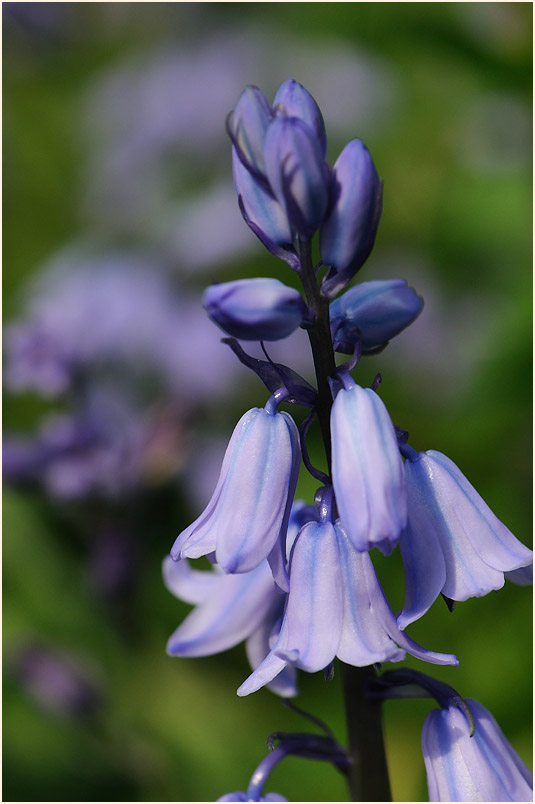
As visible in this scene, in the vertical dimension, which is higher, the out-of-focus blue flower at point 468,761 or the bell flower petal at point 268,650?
the bell flower petal at point 268,650

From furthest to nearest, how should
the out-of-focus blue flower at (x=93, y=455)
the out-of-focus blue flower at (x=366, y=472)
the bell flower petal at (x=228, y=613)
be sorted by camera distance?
the out-of-focus blue flower at (x=93, y=455)
the bell flower petal at (x=228, y=613)
the out-of-focus blue flower at (x=366, y=472)

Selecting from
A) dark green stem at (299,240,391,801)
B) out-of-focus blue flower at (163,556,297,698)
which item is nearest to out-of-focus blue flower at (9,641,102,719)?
out-of-focus blue flower at (163,556,297,698)

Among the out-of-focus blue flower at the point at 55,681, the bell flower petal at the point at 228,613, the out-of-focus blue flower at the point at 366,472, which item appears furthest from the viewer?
the out-of-focus blue flower at the point at 55,681

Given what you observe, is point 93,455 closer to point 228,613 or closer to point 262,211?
point 228,613

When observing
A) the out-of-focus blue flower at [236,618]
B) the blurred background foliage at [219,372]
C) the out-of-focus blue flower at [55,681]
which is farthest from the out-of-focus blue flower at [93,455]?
the out-of-focus blue flower at [236,618]

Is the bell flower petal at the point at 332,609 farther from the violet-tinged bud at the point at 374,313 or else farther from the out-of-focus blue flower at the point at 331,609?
the violet-tinged bud at the point at 374,313

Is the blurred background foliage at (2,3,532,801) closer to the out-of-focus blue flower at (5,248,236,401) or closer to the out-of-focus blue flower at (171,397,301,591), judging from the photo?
the out-of-focus blue flower at (5,248,236,401)
